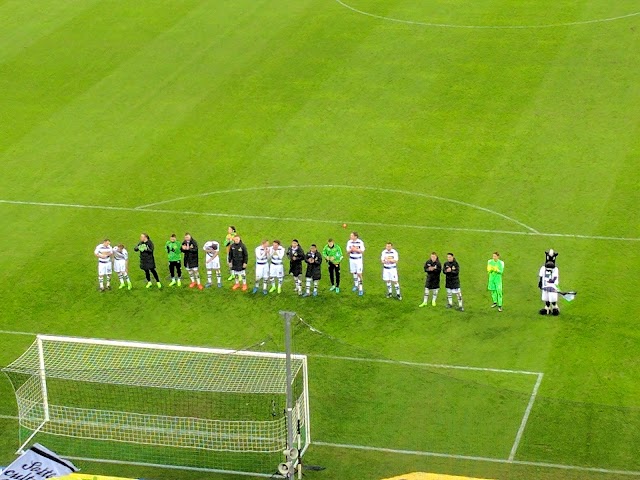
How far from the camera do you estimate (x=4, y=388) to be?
2589 cm

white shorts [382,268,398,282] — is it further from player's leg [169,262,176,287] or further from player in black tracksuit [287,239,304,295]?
player's leg [169,262,176,287]

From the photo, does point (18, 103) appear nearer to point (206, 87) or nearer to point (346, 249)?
point (206, 87)

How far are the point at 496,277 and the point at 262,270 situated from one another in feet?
18.3

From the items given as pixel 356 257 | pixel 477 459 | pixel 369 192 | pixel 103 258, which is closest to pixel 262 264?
pixel 356 257

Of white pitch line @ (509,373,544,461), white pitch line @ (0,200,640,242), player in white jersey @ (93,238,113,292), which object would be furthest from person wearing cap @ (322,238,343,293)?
white pitch line @ (509,373,544,461)

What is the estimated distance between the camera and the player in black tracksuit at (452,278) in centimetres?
2798

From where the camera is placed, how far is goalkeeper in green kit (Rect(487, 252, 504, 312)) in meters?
27.8

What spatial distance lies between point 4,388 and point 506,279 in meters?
11.8

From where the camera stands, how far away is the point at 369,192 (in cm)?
3372

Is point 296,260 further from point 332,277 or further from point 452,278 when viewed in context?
point 452,278

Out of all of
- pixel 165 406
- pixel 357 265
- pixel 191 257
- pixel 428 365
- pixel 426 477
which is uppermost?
pixel 191 257

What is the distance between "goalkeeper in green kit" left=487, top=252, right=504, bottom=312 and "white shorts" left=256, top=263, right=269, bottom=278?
5255 mm

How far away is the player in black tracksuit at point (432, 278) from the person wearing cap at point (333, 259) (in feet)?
6.85

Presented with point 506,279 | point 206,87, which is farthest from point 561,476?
point 206,87
